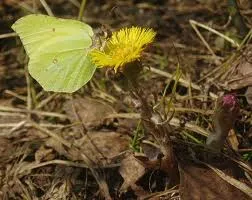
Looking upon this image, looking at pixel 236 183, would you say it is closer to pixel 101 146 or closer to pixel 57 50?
pixel 101 146

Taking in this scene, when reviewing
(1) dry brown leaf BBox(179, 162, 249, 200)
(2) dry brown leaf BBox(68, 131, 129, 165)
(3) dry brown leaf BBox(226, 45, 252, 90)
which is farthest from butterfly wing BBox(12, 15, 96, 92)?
(3) dry brown leaf BBox(226, 45, 252, 90)

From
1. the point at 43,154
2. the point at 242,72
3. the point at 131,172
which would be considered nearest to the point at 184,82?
the point at 242,72

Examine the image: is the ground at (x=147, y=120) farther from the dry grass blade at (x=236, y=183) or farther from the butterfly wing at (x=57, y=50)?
the butterfly wing at (x=57, y=50)

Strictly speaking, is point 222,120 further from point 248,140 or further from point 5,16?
point 5,16

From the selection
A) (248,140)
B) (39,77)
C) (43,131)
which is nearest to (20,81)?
(43,131)

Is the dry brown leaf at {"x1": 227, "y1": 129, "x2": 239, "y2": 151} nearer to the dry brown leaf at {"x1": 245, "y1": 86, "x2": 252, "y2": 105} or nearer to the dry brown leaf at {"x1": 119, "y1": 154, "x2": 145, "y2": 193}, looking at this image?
the dry brown leaf at {"x1": 245, "y1": 86, "x2": 252, "y2": 105}
